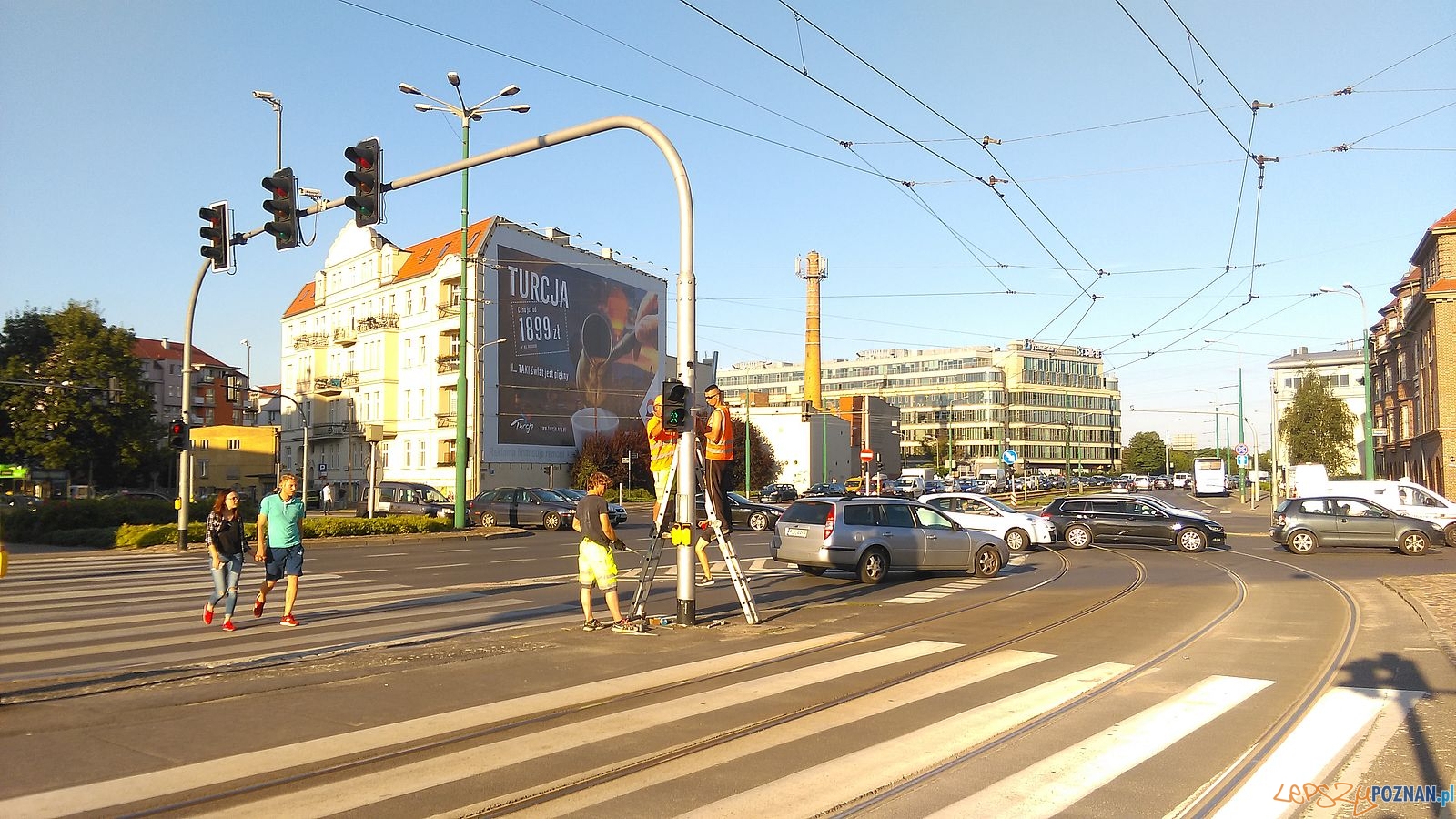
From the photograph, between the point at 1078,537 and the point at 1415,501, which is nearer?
the point at 1078,537

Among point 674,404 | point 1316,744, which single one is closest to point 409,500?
point 674,404

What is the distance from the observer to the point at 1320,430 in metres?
68.7

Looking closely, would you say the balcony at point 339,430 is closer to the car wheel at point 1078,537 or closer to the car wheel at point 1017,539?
the car wheel at point 1017,539

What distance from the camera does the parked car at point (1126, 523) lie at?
2833 cm

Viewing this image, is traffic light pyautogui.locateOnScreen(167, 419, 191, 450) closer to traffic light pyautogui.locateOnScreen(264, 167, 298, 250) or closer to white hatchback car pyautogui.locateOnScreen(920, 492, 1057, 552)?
traffic light pyautogui.locateOnScreen(264, 167, 298, 250)

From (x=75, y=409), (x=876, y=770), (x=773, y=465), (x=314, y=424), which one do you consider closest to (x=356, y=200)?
(x=876, y=770)

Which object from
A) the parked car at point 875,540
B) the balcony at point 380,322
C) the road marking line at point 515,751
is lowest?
the road marking line at point 515,751

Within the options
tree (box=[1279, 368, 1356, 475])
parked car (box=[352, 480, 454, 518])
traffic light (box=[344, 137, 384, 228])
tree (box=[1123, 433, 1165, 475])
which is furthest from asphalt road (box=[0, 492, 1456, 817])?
tree (box=[1123, 433, 1165, 475])

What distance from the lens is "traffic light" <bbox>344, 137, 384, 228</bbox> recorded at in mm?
13438

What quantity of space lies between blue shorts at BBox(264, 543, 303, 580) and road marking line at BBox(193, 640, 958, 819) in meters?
5.75

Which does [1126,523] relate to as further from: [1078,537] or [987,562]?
[987,562]

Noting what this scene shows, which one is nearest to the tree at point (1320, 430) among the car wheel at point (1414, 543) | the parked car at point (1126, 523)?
the parked car at point (1126, 523)

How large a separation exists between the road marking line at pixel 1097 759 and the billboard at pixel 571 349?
2123 inches

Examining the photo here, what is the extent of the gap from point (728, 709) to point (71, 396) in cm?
6381
